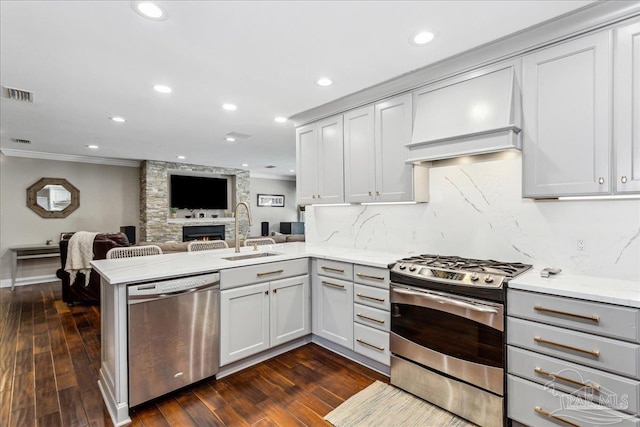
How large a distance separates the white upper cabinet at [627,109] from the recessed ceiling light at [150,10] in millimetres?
2655

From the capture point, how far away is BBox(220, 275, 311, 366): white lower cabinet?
2486 millimetres

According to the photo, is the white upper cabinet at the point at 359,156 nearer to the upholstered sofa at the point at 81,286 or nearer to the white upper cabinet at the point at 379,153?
the white upper cabinet at the point at 379,153

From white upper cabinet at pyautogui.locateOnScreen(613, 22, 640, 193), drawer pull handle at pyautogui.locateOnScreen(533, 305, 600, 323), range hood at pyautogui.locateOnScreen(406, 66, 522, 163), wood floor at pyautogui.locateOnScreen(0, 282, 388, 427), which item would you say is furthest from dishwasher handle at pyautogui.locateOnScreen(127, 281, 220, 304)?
white upper cabinet at pyautogui.locateOnScreen(613, 22, 640, 193)

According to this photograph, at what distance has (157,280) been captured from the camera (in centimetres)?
210

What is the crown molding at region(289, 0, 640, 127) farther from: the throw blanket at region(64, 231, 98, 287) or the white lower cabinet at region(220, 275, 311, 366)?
the throw blanket at region(64, 231, 98, 287)

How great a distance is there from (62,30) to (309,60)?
1656mm

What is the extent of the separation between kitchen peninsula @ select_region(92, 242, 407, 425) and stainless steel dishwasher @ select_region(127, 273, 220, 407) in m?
0.04

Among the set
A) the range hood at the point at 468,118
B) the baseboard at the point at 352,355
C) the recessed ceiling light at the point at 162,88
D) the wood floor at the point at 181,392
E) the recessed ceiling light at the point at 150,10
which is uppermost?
the recessed ceiling light at the point at 162,88

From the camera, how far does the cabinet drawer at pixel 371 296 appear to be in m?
2.47

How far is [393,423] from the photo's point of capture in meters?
1.96

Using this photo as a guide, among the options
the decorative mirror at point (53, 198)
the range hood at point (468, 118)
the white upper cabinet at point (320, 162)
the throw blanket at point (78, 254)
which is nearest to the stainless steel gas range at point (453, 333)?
the range hood at point (468, 118)

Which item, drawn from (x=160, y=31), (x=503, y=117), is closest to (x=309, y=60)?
(x=160, y=31)

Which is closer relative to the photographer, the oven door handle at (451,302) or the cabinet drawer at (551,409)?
the cabinet drawer at (551,409)

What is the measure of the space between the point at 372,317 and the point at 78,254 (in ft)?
13.6
